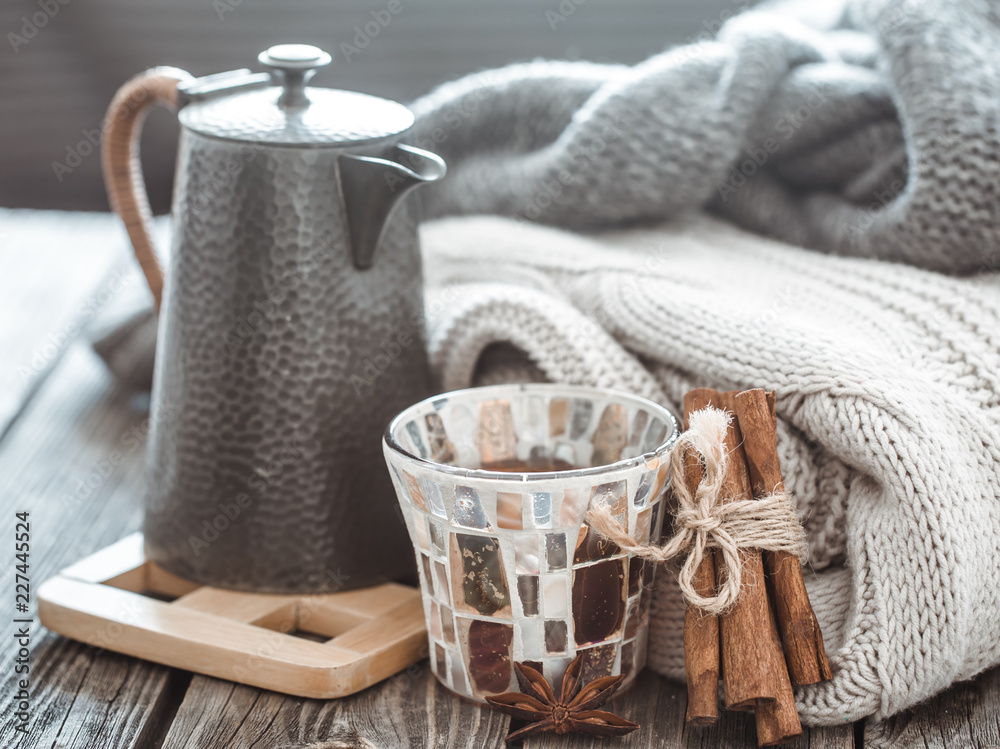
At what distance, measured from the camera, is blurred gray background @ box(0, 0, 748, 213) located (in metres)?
1.49

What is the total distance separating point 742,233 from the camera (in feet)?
2.71

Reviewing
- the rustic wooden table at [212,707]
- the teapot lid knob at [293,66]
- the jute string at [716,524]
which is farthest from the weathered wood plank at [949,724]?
the teapot lid knob at [293,66]

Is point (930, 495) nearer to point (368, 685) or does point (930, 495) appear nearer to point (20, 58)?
point (368, 685)

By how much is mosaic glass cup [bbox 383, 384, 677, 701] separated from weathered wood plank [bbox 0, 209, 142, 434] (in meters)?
0.58

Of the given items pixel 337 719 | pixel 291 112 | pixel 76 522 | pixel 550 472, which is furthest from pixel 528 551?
pixel 76 522

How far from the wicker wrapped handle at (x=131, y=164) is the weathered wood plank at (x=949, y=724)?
24.4 inches

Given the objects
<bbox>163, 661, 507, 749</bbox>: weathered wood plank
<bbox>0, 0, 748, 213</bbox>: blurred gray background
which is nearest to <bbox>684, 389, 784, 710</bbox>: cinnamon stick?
<bbox>163, 661, 507, 749</bbox>: weathered wood plank

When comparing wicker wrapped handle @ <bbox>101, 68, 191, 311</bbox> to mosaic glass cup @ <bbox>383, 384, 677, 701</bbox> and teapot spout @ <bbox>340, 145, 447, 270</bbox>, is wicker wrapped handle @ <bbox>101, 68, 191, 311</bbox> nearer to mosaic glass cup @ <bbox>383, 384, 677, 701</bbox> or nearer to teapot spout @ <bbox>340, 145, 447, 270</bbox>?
teapot spout @ <bbox>340, 145, 447, 270</bbox>

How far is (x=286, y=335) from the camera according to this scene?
0.58 meters

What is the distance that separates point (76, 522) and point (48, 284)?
1.85 feet

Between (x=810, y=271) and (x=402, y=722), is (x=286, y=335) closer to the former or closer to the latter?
(x=402, y=722)

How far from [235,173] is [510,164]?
1.11 feet

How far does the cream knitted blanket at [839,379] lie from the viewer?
473 mm

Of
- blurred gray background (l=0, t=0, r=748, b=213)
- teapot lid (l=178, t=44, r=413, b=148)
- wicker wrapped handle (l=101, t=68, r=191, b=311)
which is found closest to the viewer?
teapot lid (l=178, t=44, r=413, b=148)
